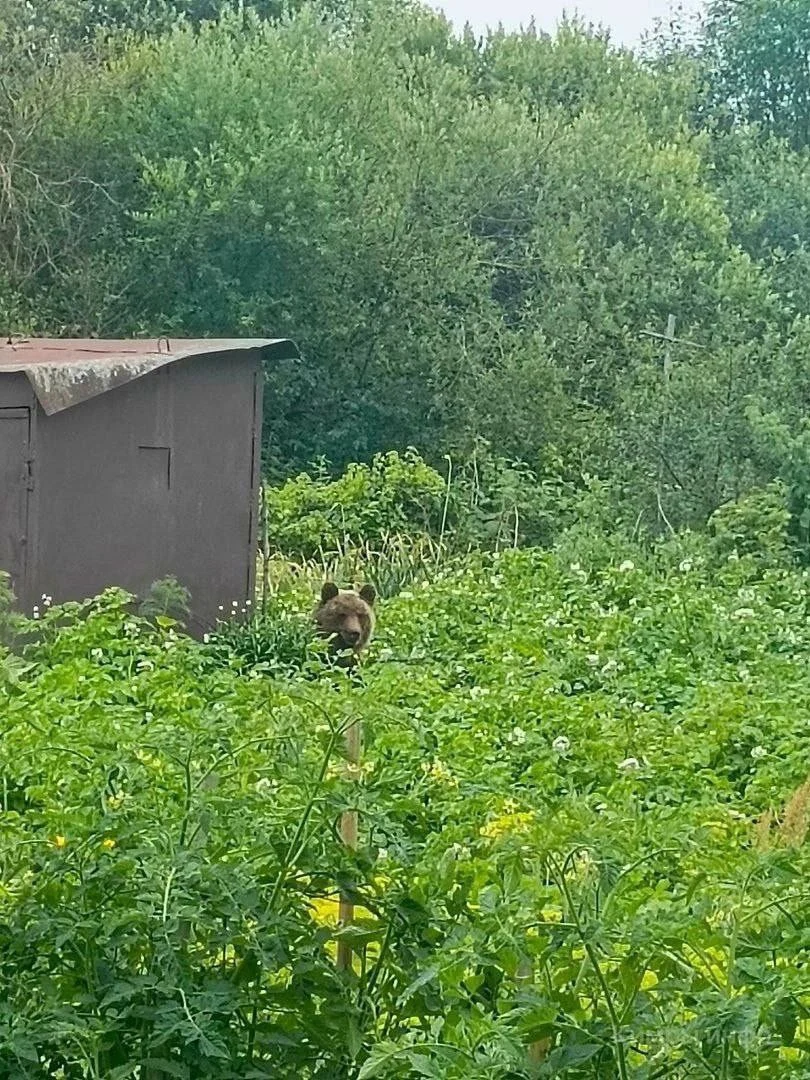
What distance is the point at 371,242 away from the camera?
18125mm

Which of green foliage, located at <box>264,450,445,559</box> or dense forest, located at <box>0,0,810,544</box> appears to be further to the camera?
dense forest, located at <box>0,0,810,544</box>

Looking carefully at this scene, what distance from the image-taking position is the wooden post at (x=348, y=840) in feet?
9.07

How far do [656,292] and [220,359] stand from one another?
9.07m

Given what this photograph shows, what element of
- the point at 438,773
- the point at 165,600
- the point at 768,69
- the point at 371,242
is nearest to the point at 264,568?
the point at 165,600

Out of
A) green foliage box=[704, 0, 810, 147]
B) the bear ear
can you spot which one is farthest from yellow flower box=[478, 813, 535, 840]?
green foliage box=[704, 0, 810, 147]

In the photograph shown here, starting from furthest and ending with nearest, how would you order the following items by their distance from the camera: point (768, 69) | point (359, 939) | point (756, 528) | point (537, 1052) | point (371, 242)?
point (768, 69) < point (371, 242) < point (756, 528) < point (359, 939) < point (537, 1052)

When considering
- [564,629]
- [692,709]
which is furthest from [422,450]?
[692,709]

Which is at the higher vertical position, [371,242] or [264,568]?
[371,242]

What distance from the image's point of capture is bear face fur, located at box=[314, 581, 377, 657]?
1011 centimetres

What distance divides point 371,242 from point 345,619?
28.9ft

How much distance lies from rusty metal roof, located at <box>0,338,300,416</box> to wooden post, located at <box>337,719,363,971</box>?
681cm

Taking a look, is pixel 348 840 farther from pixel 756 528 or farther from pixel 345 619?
pixel 756 528

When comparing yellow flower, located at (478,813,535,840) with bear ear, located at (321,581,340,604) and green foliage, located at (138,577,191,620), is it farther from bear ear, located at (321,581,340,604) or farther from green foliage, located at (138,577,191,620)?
bear ear, located at (321,581,340,604)

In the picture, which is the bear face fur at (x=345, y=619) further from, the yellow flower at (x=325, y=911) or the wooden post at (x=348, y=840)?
the wooden post at (x=348, y=840)
